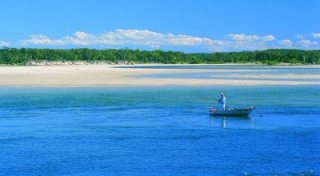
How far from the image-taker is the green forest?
137 metres

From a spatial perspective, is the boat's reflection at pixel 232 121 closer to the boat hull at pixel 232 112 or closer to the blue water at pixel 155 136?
the blue water at pixel 155 136

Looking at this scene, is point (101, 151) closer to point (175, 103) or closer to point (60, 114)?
point (60, 114)

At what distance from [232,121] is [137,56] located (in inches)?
5148

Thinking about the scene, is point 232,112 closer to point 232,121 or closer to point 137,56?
point 232,121

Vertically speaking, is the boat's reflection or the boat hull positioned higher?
the boat hull

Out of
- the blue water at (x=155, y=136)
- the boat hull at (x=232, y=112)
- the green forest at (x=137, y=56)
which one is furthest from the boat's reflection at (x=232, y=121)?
the green forest at (x=137, y=56)

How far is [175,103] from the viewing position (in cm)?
3688

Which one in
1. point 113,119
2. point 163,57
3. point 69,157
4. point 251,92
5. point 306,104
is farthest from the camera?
point 163,57

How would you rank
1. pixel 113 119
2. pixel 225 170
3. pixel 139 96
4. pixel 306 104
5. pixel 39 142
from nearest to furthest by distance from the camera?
pixel 225 170
pixel 39 142
pixel 113 119
pixel 306 104
pixel 139 96

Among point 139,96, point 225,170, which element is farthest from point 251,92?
point 225,170

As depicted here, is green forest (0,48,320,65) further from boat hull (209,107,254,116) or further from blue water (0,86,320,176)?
boat hull (209,107,254,116)

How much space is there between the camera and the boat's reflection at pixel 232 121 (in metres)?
27.8

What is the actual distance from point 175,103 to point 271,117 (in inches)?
312

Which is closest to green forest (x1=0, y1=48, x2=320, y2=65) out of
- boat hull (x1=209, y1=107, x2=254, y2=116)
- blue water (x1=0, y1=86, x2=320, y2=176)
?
blue water (x1=0, y1=86, x2=320, y2=176)
